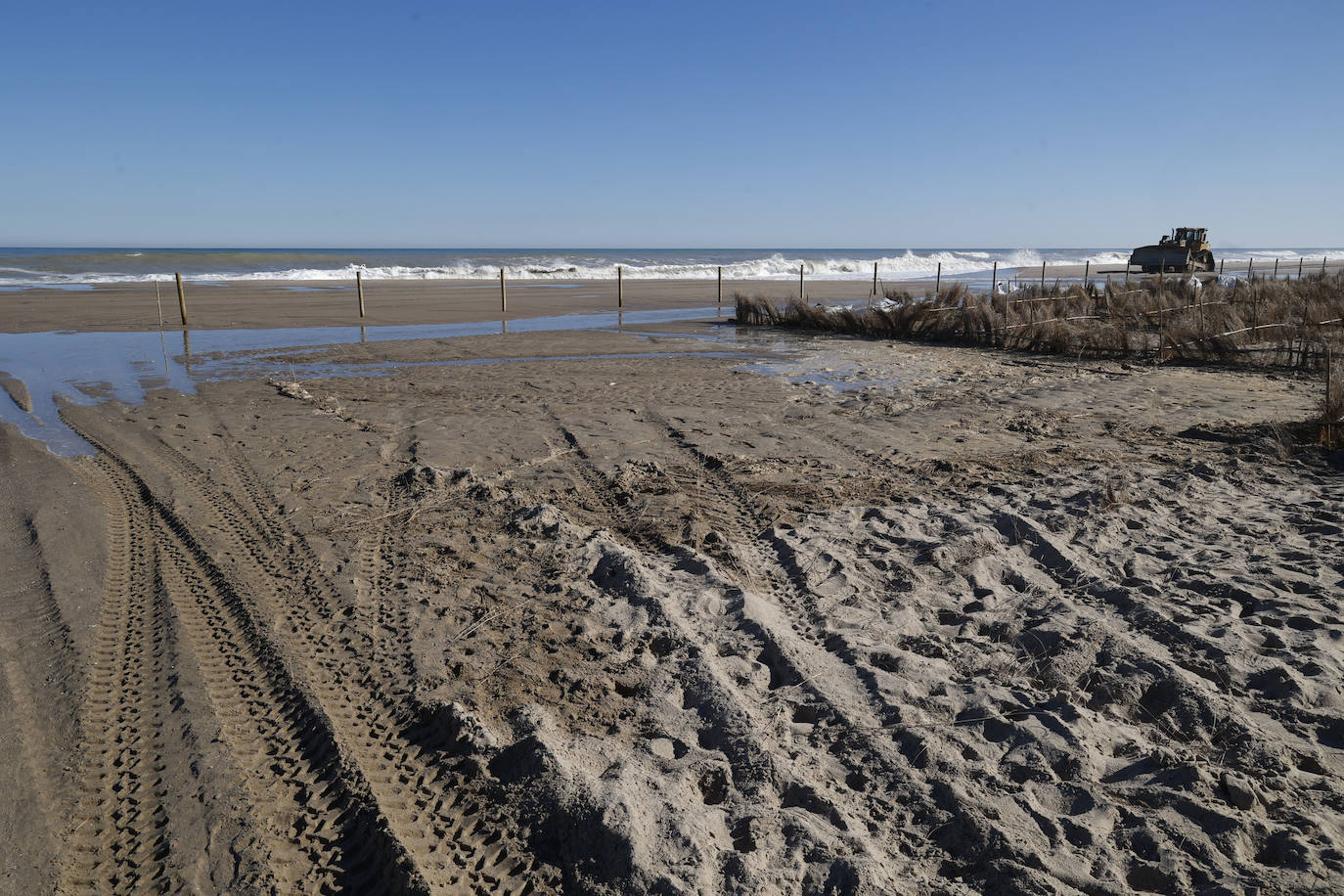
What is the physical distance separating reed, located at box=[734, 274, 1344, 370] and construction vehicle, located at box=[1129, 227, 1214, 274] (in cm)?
1577

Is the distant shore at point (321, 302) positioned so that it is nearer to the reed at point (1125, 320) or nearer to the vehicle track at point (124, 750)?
the reed at point (1125, 320)

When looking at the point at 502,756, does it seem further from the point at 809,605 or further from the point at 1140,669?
the point at 1140,669

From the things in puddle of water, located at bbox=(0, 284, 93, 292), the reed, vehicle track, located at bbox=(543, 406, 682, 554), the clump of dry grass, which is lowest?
vehicle track, located at bbox=(543, 406, 682, 554)

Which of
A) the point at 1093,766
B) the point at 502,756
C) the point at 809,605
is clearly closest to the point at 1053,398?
the point at 809,605

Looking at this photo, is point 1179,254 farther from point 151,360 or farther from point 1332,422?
point 151,360

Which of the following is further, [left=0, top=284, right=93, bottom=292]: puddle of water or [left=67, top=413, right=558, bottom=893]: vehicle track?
[left=0, top=284, right=93, bottom=292]: puddle of water

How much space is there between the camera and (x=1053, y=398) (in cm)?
1080

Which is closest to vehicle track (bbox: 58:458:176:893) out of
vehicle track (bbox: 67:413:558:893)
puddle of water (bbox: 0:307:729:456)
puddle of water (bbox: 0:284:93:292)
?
vehicle track (bbox: 67:413:558:893)

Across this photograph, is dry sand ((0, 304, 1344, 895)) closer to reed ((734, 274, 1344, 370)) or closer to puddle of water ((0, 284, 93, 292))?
reed ((734, 274, 1344, 370))

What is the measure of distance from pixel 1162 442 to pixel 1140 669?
5.32 metres

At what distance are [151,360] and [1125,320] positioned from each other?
1901cm

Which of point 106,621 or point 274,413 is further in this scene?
point 274,413

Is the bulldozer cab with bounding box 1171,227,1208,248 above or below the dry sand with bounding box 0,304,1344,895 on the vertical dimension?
above

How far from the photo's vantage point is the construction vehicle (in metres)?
37.7
